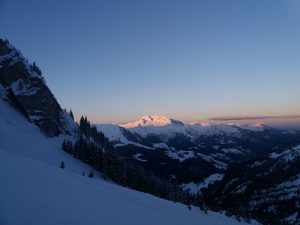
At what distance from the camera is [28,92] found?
13762 cm

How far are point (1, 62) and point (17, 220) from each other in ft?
450

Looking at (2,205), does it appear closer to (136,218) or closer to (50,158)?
(136,218)

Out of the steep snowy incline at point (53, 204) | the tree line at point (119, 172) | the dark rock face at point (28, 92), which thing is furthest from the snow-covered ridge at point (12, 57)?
the steep snowy incline at point (53, 204)

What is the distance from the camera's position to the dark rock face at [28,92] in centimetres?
12975

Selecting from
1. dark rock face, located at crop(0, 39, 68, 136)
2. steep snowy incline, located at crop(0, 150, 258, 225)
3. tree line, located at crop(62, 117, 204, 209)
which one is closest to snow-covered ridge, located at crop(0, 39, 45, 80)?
dark rock face, located at crop(0, 39, 68, 136)

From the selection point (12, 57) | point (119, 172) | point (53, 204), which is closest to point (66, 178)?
point (53, 204)

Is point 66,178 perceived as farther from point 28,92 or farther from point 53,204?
point 28,92

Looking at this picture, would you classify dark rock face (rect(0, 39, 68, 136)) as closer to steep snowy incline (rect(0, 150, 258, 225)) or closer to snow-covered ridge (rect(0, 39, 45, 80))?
snow-covered ridge (rect(0, 39, 45, 80))

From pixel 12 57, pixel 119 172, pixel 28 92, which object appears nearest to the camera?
pixel 119 172

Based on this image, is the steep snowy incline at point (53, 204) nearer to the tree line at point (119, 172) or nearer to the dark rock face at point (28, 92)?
the tree line at point (119, 172)

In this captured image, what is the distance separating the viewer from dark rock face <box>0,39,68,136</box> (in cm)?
12975

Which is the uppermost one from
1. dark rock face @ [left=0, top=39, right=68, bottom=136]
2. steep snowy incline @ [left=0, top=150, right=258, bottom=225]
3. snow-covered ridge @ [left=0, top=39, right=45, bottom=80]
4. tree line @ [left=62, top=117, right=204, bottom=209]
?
snow-covered ridge @ [left=0, top=39, right=45, bottom=80]

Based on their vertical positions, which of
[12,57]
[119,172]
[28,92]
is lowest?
[119,172]

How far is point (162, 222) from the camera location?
2227cm
